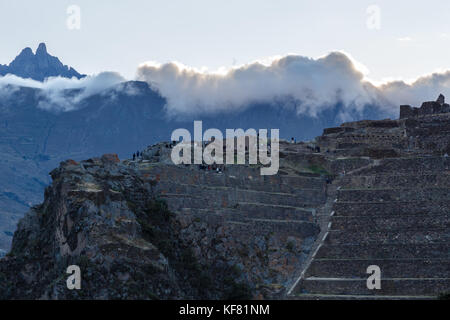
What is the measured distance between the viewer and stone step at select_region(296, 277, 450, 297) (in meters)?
66.3

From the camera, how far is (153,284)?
64.4 meters

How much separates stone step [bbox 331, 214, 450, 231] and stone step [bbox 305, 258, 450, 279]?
4.35 meters

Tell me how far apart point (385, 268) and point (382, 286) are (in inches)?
89.0

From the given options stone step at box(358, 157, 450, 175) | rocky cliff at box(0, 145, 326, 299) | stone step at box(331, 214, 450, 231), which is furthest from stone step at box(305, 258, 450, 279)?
stone step at box(358, 157, 450, 175)

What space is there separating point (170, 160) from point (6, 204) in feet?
305

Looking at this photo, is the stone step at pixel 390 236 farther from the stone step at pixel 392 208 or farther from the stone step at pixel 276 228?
the stone step at pixel 392 208

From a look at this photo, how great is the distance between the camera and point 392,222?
74.1m

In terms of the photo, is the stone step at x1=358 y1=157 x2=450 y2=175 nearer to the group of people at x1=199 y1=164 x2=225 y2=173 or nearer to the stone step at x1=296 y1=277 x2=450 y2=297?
the group of people at x1=199 y1=164 x2=225 y2=173

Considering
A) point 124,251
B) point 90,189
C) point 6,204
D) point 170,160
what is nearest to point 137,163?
point 170,160

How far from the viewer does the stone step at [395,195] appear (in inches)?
3014

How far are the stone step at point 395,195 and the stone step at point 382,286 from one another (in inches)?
431
